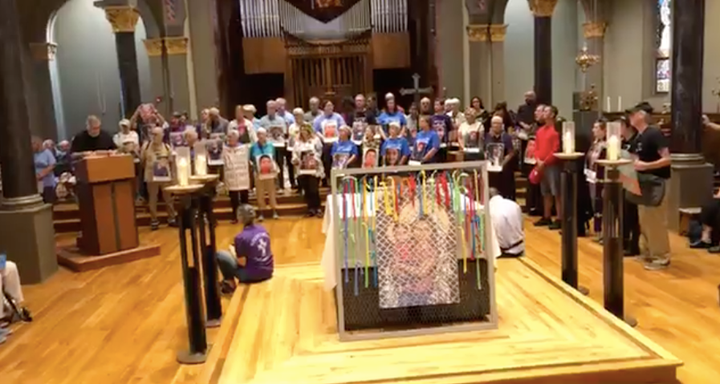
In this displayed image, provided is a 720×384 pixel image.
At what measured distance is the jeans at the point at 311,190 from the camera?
959 cm

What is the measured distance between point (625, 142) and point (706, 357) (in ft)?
9.01

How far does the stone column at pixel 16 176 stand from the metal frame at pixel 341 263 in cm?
399

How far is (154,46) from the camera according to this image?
1367 cm

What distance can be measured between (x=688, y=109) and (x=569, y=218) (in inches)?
131

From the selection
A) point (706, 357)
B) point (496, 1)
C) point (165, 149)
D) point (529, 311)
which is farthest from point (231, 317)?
point (496, 1)

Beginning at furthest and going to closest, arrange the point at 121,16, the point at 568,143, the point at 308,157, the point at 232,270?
the point at 121,16 < the point at 308,157 < the point at 232,270 < the point at 568,143

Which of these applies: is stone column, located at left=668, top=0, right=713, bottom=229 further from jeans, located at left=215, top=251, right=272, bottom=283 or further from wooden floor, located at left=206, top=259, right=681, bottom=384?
jeans, located at left=215, top=251, right=272, bottom=283

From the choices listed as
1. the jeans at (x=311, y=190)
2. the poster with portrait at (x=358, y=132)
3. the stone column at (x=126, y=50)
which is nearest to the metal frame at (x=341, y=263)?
the jeans at (x=311, y=190)

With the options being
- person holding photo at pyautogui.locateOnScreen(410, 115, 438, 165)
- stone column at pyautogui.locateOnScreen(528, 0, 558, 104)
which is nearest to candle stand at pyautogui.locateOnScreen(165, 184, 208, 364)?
person holding photo at pyautogui.locateOnScreen(410, 115, 438, 165)

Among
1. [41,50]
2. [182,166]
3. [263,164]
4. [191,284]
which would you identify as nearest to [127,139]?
[263,164]

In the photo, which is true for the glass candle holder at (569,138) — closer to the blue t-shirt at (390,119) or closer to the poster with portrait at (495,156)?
the poster with portrait at (495,156)

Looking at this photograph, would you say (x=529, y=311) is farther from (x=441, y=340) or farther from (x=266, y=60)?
(x=266, y=60)

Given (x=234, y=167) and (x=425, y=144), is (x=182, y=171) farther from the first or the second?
(x=425, y=144)

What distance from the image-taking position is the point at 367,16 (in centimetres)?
1550
